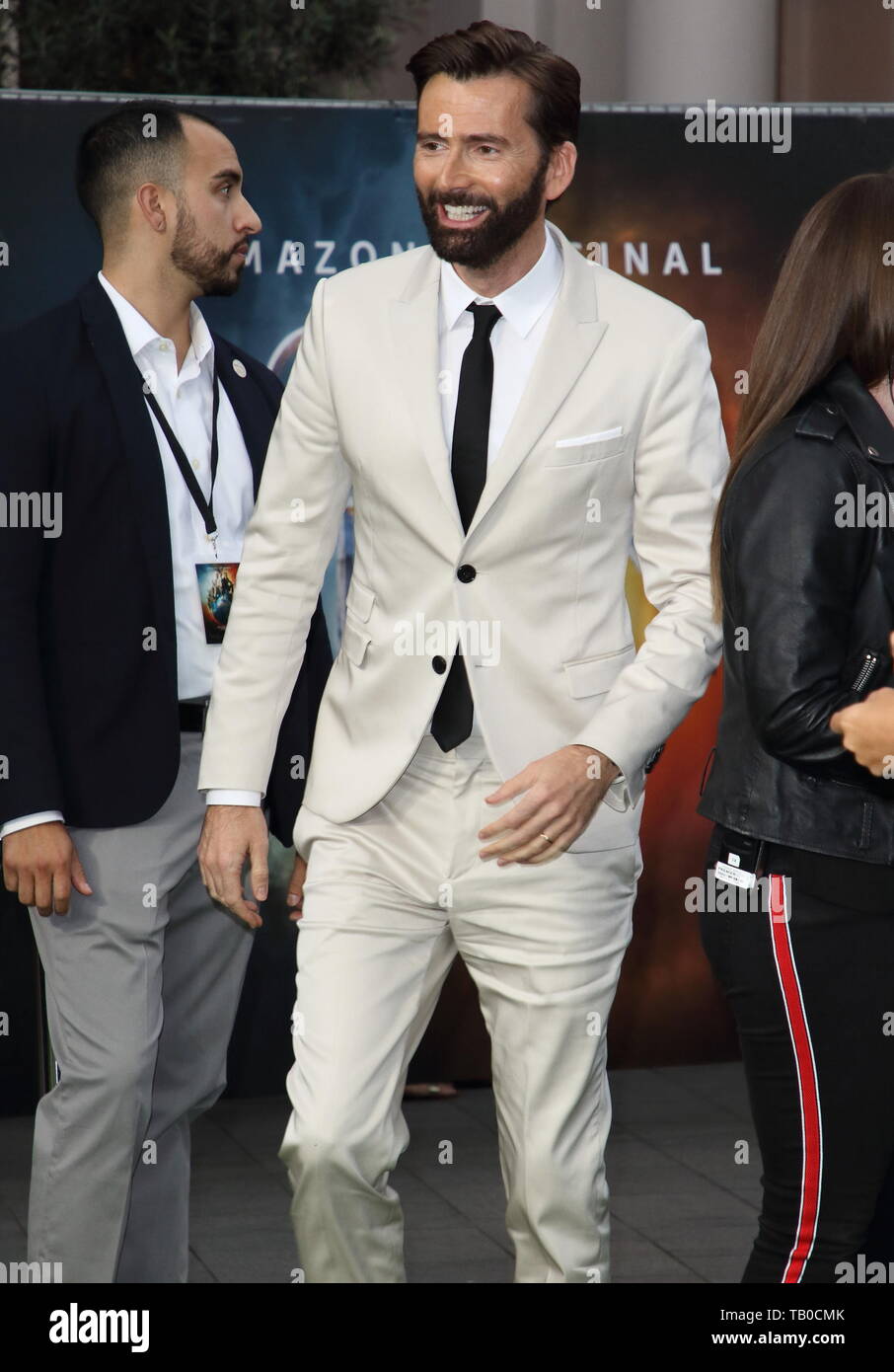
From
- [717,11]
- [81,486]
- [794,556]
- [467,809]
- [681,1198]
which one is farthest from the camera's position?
[717,11]

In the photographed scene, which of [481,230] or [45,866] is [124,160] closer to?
[481,230]

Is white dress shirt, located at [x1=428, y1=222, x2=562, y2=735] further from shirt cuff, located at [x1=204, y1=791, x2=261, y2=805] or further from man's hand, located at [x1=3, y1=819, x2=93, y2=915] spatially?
man's hand, located at [x1=3, y1=819, x2=93, y2=915]

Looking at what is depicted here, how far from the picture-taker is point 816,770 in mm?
2988

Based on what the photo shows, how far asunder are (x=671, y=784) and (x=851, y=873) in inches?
116

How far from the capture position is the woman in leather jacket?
2943 mm

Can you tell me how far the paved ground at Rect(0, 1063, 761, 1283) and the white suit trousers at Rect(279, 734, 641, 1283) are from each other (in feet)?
4.50

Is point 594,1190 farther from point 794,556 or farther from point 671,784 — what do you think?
point 671,784

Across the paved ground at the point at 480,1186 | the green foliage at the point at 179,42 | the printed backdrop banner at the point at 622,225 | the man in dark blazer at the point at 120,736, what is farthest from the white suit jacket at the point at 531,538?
the green foliage at the point at 179,42

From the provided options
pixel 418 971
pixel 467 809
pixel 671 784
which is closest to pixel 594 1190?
pixel 418 971

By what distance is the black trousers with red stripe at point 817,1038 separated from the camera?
2971 mm

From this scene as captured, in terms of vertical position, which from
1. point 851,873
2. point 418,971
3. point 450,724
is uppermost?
point 450,724

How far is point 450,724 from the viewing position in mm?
3416

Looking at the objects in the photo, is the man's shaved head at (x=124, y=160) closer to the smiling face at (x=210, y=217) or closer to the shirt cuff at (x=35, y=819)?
the smiling face at (x=210, y=217)

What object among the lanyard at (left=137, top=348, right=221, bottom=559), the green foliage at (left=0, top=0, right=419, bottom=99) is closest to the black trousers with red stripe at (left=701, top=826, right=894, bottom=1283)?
the lanyard at (left=137, top=348, right=221, bottom=559)
